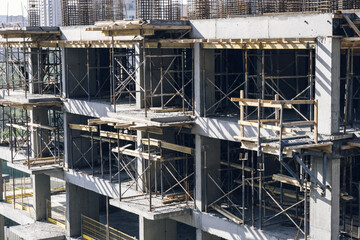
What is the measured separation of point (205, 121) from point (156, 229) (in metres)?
5.42

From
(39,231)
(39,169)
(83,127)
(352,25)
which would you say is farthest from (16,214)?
(352,25)

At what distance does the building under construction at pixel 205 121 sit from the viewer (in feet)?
65.1

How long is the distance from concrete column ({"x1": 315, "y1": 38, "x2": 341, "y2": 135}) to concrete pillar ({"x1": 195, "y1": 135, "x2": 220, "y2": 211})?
18.4ft

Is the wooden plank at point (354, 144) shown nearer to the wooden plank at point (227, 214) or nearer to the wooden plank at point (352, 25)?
the wooden plank at point (352, 25)

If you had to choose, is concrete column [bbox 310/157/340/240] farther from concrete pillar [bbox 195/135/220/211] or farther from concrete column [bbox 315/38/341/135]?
concrete pillar [bbox 195/135/220/211]

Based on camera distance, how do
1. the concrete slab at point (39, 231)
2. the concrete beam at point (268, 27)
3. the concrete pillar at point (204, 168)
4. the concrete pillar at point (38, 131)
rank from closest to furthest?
the concrete beam at point (268, 27)
the concrete pillar at point (204, 168)
the concrete slab at point (39, 231)
the concrete pillar at point (38, 131)

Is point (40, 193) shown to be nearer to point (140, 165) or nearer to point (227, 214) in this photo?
Answer: point (140, 165)

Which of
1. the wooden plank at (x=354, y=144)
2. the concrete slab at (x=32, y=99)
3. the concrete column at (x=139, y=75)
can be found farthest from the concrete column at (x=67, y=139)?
the wooden plank at (x=354, y=144)

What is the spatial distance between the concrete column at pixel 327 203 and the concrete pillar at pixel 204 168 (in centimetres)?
524

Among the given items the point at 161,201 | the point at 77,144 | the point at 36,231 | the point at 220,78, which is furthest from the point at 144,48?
the point at 36,231

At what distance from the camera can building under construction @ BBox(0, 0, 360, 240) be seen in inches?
781

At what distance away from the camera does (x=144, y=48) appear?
79.8ft

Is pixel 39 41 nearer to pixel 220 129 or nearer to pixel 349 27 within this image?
pixel 220 129

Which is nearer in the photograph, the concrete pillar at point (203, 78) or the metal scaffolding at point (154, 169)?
the concrete pillar at point (203, 78)
